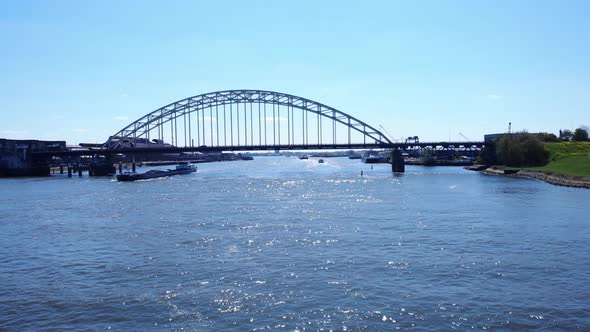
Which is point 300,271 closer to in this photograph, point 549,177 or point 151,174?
point 549,177

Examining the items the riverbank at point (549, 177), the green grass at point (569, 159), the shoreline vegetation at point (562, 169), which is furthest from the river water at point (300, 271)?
the green grass at point (569, 159)

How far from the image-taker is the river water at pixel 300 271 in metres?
15.0

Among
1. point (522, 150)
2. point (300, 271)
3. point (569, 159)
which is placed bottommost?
point (300, 271)

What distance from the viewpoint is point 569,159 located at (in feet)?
289

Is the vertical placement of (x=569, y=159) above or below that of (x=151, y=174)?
above

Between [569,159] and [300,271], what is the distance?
82603mm

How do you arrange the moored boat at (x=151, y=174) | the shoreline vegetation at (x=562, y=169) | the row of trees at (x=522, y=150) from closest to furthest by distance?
the shoreline vegetation at (x=562, y=169) < the moored boat at (x=151, y=174) < the row of trees at (x=522, y=150)

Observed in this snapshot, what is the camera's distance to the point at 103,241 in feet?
92.6

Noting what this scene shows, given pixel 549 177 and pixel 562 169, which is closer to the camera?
pixel 549 177

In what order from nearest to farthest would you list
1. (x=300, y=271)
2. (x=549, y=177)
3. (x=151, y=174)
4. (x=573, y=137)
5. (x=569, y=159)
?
1. (x=300, y=271)
2. (x=549, y=177)
3. (x=569, y=159)
4. (x=151, y=174)
5. (x=573, y=137)

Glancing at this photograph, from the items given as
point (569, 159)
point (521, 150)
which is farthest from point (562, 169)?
point (521, 150)

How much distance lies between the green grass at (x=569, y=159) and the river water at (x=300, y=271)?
3739cm

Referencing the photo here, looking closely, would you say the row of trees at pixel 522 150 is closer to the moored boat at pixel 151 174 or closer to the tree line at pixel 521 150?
Answer: the tree line at pixel 521 150

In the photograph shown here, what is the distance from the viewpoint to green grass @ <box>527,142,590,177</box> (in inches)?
2822
